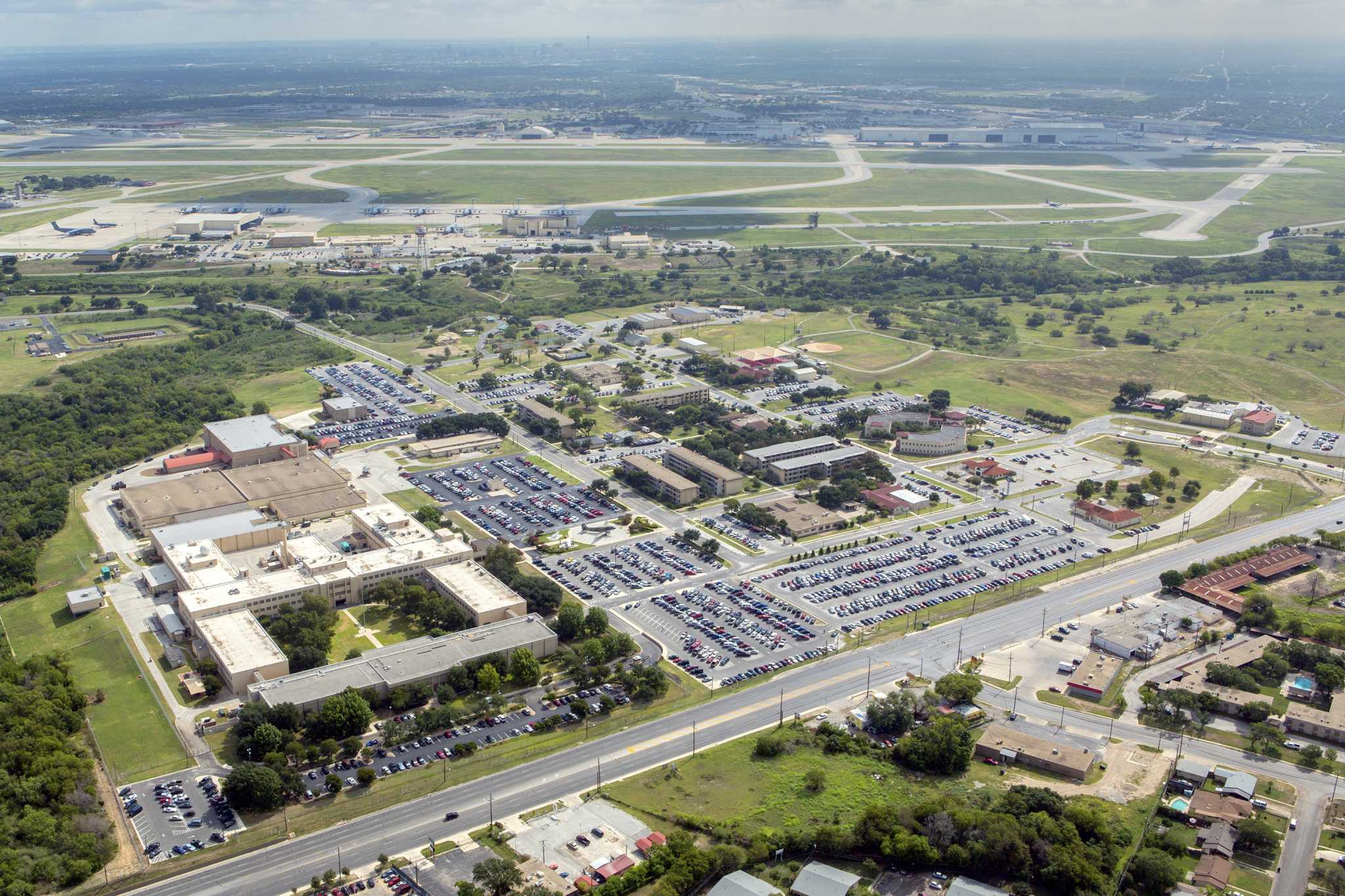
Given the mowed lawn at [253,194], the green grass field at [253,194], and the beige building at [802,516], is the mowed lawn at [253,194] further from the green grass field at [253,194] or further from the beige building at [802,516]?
the beige building at [802,516]

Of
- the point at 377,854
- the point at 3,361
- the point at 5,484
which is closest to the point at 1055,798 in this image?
the point at 377,854

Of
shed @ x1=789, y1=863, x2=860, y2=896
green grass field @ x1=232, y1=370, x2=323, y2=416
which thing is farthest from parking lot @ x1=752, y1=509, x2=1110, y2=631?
green grass field @ x1=232, y1=370, x2=323, y2=416

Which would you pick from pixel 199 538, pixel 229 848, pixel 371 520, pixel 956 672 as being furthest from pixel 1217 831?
pixel 199 538

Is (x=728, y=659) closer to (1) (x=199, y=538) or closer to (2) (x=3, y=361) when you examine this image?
(1) (x=199, y=538)

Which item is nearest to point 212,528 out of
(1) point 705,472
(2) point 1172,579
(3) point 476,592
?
(3) point 476,592

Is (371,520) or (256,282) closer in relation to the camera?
(371,520)

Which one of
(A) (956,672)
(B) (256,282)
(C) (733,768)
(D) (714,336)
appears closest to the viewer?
(C) (733,768)

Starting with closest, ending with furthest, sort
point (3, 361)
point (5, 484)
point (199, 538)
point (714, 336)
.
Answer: point (199, 538), point (5, 484), point (3, 361), point (714, 336)

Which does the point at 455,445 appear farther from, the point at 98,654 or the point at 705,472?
the point at 98,654
